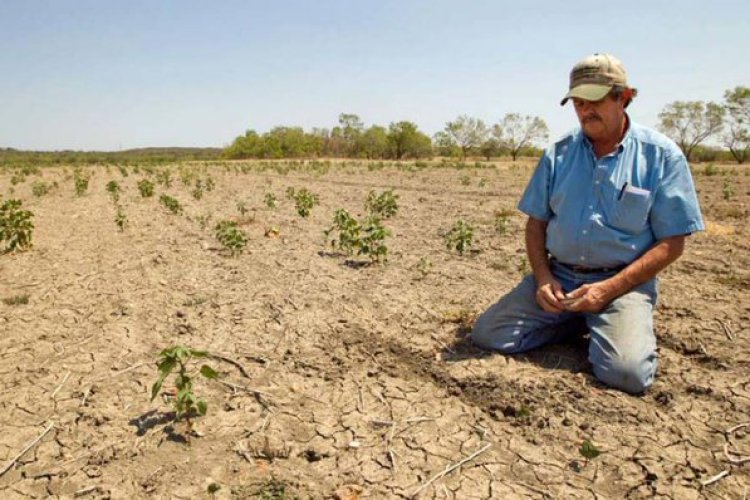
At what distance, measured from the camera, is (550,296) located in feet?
9.83

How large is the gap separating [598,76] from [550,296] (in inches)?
48.5

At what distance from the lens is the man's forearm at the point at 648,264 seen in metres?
2.87

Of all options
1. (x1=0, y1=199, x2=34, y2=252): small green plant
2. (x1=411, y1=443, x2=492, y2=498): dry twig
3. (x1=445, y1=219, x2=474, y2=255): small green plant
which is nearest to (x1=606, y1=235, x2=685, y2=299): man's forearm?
(x1=411, y1=443, x2=492, y2=498): dry twig

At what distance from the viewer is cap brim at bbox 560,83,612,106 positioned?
109 inches

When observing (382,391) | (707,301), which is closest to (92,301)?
(382,391)

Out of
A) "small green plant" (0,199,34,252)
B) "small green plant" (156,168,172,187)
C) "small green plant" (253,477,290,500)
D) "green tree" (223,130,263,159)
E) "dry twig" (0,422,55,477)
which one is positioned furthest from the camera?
"green tree" (223,130,263,159)

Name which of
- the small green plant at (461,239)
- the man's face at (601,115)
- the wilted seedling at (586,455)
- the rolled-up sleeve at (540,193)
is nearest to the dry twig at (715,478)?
the wilted seedling at (586,455)

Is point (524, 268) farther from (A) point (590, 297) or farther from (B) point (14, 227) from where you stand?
(B) point (14, 227)

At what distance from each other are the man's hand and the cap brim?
1.02 m

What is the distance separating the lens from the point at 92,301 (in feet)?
14.8

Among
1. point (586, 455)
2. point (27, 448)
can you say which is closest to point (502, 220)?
point (586, 455)

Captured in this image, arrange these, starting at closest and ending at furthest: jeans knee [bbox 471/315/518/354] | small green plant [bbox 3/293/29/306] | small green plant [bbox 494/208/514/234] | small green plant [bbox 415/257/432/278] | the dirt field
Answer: the dirt field, jeans knee [bbox 471/315/518/354], small green plant [bbox 3/293/29/306], small green plant [bbox 415/257/432/278], small green plant [bbox 494/208/514/234]

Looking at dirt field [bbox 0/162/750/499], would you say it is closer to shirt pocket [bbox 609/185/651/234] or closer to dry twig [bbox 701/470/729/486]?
dry twig [bbox 701/470/729/486]

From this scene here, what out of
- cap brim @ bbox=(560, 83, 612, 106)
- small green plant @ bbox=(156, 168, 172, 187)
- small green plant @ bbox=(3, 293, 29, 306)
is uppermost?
cap brim @ bbox=(560, 83, 612, 106)
